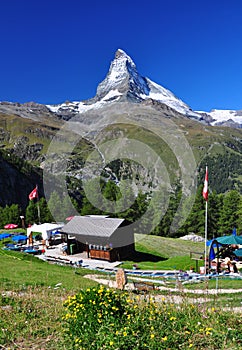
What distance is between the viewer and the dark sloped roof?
42.2 m

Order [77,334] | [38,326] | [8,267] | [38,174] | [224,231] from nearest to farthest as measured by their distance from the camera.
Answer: [77,334]
[38,326]
[8,267]
[224,231]
[38,174]

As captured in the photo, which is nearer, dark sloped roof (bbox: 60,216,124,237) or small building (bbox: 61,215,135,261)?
small building (bbox: 61,215,135,261)

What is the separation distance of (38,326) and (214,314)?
5056 millimetres

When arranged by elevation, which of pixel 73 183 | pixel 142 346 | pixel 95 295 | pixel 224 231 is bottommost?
pixel 224 231

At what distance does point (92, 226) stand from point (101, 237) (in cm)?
309

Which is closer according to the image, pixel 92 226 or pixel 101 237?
pixel 101 237

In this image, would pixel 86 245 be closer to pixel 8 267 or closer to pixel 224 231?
pixel 8 267

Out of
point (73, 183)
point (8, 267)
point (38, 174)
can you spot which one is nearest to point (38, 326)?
point (8, 267)

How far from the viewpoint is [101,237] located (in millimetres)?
41625

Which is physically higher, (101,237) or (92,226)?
(92,226)

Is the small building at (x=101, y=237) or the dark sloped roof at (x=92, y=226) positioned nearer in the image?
the small building at (x=101, y=237)

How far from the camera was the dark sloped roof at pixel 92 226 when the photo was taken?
42188 mm

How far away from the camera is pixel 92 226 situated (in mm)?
44188

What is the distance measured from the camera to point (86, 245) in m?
45.1
